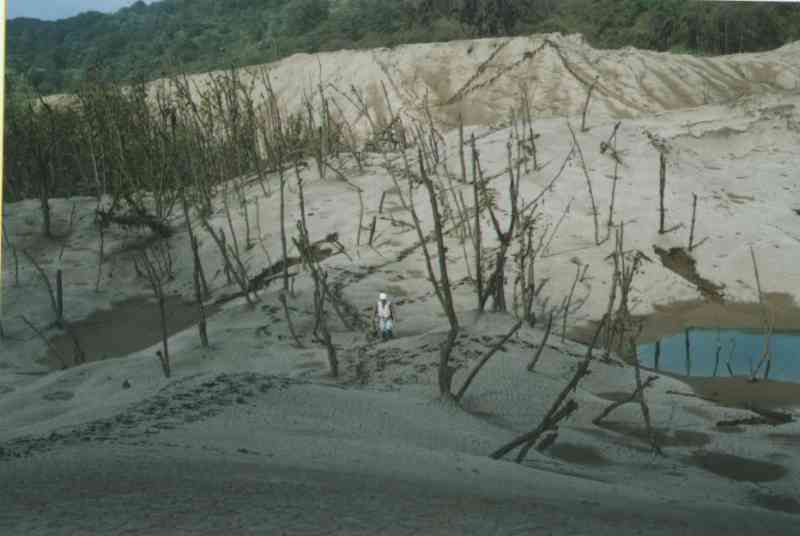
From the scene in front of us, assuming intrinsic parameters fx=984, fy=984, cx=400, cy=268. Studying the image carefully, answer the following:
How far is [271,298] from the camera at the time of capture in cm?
454

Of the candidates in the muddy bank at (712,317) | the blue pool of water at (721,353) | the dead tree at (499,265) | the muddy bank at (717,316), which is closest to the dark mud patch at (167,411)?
the dead tree at (499,265)

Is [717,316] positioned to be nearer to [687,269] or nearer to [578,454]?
[687,269]

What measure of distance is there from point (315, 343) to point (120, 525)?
270 centimetres

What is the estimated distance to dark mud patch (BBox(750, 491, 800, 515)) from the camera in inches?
86.4

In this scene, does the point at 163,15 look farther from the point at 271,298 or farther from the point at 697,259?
the point at 697,259

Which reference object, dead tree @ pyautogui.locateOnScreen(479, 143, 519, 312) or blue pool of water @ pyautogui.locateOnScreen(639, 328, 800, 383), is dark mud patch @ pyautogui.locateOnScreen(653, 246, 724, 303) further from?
dead tree @ pyautogui.locateOnScreen(479, 143, 519, 312)

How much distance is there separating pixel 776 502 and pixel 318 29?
10.9 meters

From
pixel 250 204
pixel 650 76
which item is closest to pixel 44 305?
pixel 250 204

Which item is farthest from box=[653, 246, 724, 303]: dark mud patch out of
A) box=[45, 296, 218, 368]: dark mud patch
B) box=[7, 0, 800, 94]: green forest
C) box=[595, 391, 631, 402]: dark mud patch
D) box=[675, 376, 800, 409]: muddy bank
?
box=[7, 0, 800, 94]: green forest

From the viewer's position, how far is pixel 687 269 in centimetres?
557

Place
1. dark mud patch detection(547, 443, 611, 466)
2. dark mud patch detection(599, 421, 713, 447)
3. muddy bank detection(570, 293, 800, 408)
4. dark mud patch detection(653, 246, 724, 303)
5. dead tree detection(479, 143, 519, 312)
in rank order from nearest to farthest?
dark mud patch detection(547, 443, 611, 466), dark mud patch detection(599, 421, 713, 447), dead tree detection(479, 143, 519, 312), muddy bank detection(570, 293, 800, 408), dark mud patch detection(653, 246, 724, 303)

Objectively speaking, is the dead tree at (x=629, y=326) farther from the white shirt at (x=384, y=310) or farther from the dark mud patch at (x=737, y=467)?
the white shirt at (x=384, y=310)

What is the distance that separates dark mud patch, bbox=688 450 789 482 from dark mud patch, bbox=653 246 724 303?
2.72 metres

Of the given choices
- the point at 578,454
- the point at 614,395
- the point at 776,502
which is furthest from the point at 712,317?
the point at 776,502
